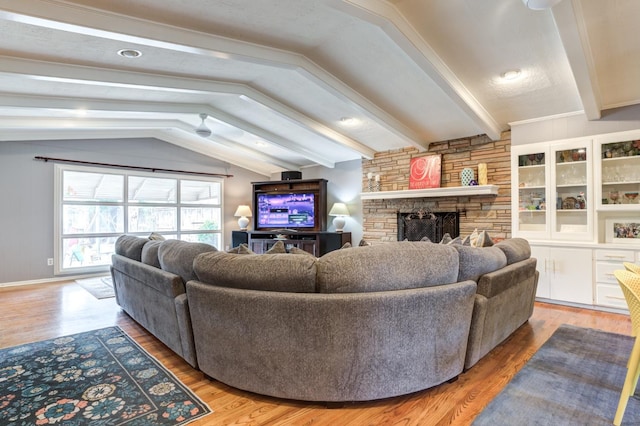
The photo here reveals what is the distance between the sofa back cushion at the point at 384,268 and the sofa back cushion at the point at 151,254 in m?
1.62

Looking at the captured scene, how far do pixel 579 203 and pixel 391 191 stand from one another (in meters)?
2.52

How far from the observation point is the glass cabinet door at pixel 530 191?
421 centimetres

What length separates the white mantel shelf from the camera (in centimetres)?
456

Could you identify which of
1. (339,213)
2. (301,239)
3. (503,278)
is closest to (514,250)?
(503,278)

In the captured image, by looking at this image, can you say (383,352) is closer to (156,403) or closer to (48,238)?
(156,403)

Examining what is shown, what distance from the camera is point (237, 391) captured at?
1962mm

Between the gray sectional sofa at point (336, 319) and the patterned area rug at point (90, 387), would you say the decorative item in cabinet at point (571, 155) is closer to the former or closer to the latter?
the gray sectional sofa at point (336, 319)

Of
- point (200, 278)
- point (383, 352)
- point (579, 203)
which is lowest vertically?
point (383, 352)

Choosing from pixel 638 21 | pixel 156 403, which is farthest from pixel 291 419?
pixel 638 21

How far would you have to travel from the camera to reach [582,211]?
13.0 feet

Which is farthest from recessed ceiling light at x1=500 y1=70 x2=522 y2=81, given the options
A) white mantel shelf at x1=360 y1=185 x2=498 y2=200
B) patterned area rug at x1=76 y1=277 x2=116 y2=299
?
patterned area rug at x1=76 y1=277 x2=116 y2=299

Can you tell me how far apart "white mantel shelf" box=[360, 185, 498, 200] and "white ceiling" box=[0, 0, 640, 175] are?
0.74 m

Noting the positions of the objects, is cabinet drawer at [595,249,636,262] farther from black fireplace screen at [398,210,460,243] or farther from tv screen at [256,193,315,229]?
tv screen at [256,193,315,229]

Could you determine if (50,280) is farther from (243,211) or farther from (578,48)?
(578,48)
